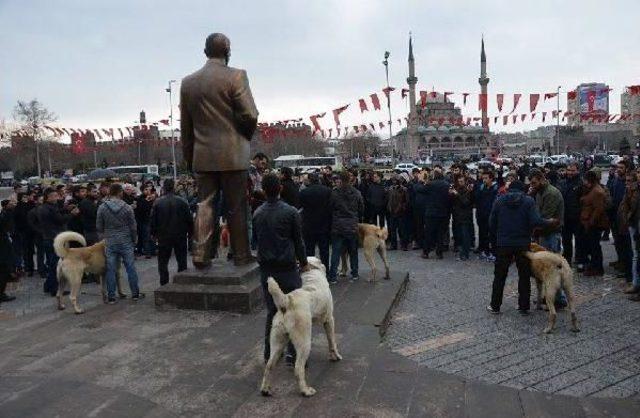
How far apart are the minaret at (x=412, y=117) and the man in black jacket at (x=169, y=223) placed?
76939mm

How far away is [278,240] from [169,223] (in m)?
3.36

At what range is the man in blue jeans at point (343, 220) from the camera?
26.3ft

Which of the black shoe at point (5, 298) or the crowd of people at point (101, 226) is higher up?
the crowd of people at point (101, 226)

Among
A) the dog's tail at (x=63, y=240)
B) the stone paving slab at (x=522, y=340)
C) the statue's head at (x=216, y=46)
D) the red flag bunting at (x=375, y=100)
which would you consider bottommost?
the stone paving slab at (x=522, y=340)

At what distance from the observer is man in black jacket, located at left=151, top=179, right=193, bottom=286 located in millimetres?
7383

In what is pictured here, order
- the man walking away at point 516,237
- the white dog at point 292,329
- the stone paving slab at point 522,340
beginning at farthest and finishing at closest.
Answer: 1. the man walking away at point 516,237
2. the stone paving slab at point 522,340
3. the white dog at point 292,329

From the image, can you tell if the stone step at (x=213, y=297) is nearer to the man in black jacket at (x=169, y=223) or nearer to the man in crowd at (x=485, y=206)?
the man in black jacket at (x=169, y=223)

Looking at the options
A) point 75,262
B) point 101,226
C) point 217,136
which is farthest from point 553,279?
point 75,262

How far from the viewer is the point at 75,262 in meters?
6.89

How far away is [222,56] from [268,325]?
352 centimetres

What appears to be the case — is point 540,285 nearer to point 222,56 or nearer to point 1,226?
point 222,56

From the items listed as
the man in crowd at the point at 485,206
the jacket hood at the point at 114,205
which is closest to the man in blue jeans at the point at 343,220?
the jacket hood at the point at 114,205

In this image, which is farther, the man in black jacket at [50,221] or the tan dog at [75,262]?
the man in black jacket at [50,221]

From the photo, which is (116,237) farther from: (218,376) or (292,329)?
(292,329)
